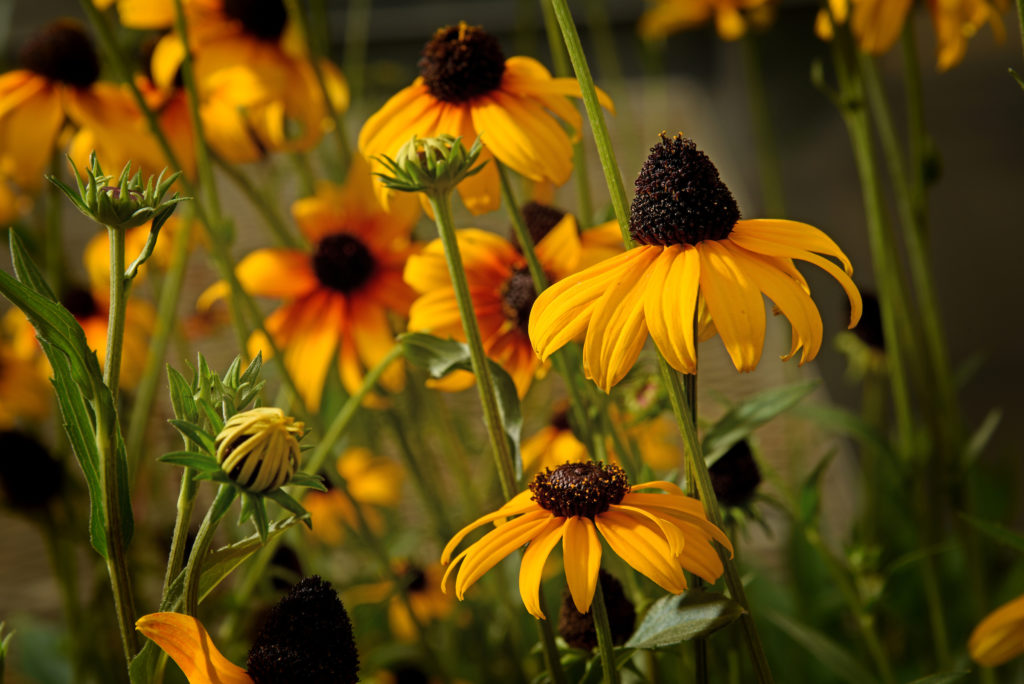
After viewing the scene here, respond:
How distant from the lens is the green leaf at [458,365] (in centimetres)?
27

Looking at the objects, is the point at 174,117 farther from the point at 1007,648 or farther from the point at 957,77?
the point at 957,77

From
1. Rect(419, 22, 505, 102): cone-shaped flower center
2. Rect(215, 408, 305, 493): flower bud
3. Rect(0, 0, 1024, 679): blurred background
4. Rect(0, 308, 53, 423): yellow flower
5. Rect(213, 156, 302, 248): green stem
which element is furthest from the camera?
Rect(0, 0, 1024, 679): blurred background

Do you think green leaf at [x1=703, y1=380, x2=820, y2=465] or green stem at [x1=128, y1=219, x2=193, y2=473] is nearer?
green leaf at [x1=703, y1=380, x2=820, y2=465]

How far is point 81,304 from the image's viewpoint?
57 centimetres

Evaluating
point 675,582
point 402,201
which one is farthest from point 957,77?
point 675,582

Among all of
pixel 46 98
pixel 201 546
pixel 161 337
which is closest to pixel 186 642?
pixel 201 546

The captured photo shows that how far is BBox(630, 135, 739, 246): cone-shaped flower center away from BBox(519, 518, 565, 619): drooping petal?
0.07 m

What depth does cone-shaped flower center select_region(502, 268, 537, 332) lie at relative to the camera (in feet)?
1.11

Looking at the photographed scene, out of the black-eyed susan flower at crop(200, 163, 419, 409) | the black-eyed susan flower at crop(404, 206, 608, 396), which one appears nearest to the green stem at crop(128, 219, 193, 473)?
the black-eyed susan flower at crop(200, 163, 419, 409)

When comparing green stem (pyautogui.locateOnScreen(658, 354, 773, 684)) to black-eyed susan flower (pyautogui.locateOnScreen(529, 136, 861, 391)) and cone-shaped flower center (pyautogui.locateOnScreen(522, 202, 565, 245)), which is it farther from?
cone-shaped flower center (pyautogui.locateOnScreen(522, 202, 565, 245))

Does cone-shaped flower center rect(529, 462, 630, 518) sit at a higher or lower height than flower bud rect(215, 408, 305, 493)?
lower

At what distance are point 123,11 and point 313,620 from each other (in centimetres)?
34

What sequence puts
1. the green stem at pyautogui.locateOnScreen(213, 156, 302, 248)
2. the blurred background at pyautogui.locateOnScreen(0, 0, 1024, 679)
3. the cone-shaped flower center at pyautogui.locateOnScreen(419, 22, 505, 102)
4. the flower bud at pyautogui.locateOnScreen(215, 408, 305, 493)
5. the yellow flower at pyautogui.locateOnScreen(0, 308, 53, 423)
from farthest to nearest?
the blurred background at pyautogui.locateOnScreen(0, 0, 1024, 679) < the yellow flower at pyautogui.locateOnScreen(0, 308, 53, 423) < the green stem at pyautogui.locateOnScreen(213, 156, 302, 248) < the cone-shaped flower center at pyautogui.locateOnScreen(419, 22, 505, 102) < the flower bud at pyautogui.locateOnScreen(215, 408, 305, 493)

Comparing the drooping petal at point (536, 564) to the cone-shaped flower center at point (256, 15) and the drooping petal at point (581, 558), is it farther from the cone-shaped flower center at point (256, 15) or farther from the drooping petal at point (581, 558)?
the cone-shaped flower center at point (256, 15)
